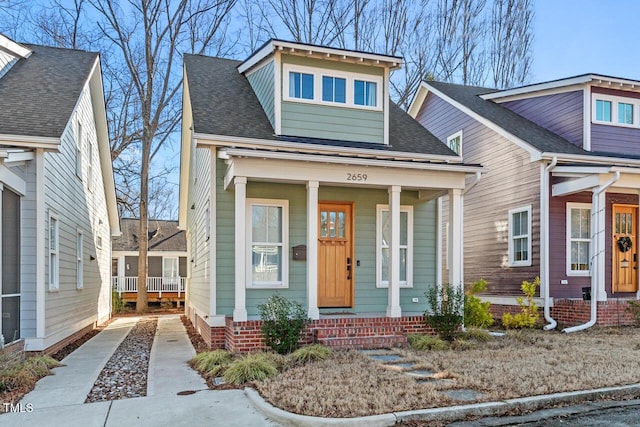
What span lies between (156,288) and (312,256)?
1641 cm

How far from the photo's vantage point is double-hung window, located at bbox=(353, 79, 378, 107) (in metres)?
10.5

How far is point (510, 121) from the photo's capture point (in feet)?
46.1

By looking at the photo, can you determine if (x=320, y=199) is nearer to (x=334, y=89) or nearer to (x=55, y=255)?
(x=334, y=89)

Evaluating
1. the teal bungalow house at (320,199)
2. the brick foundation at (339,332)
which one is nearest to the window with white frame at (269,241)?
the teal bungalow house at (320,199)

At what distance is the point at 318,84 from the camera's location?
10180 mm

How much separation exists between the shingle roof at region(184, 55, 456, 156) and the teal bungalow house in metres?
0.05

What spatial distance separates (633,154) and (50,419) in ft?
46.2

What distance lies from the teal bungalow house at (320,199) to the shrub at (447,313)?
14.5 inches

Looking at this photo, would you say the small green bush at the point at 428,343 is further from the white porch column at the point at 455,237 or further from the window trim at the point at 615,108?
the window trim at the point at 615,108

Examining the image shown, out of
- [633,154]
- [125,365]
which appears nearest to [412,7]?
[633,154]

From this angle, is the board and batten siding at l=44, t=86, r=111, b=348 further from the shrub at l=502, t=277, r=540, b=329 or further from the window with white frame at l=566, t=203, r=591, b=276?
the window with white frame at l=566, t=203, r=591, b=276

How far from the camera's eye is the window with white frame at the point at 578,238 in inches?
469

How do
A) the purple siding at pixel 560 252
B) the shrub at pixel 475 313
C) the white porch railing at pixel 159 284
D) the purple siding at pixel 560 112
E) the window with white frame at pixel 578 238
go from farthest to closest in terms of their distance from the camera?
the white porch railing at pixel 159 284 < the purple siding at pixel 560 112 < the window with white frame at pixel 578 238 < the purple siding at pixel 560 252 < the shrub at pixel 475 313

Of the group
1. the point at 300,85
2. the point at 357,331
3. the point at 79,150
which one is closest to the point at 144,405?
the point at 357,331
